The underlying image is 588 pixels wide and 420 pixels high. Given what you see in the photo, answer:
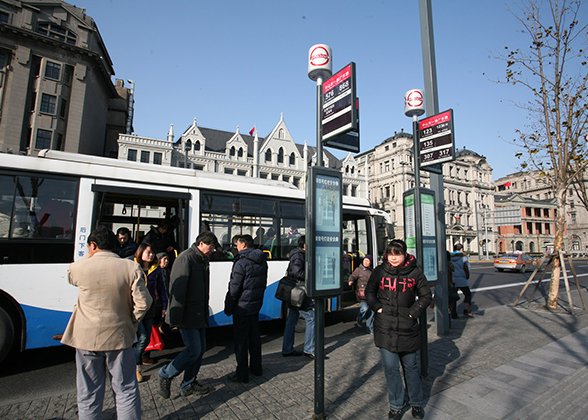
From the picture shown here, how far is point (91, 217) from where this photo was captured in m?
5.34

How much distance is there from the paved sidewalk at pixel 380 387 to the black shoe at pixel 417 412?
8 cm

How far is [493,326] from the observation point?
7.27 metres

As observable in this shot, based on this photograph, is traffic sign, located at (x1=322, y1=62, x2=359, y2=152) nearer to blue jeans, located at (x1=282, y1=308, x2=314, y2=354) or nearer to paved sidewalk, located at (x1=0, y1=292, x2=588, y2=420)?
paved sidewalk, located at (x1=0, y1=292, x2=588, y2=420)

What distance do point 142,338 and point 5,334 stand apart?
6.26ft

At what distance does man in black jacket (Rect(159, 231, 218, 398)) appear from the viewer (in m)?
3.60

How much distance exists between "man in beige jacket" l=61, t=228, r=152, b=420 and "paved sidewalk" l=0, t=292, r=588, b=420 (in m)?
0.76

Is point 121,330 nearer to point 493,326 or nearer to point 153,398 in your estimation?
point 153,398

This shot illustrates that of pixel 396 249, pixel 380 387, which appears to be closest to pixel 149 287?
pixel 380 387

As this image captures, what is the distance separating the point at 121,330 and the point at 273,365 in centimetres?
267

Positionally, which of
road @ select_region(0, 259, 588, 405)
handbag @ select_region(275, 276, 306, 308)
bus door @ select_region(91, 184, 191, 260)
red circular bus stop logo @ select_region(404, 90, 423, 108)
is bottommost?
road @ select_region(0, 259, 588, 405)

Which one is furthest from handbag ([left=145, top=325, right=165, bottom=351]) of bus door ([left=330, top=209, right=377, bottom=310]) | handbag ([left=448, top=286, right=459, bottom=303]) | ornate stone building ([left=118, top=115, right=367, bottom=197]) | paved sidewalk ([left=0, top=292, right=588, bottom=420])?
ornate stone building ([left=118, top=115, right=367, bottom=197])

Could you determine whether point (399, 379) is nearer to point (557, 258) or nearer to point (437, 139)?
point (437, 139)

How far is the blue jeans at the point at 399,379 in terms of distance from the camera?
10.8 ft

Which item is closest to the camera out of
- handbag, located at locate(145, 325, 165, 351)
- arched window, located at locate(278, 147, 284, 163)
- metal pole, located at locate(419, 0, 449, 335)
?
handbag, located at locate(145, 325, 165, 351)
